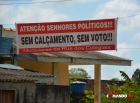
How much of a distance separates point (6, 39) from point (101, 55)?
5.16m

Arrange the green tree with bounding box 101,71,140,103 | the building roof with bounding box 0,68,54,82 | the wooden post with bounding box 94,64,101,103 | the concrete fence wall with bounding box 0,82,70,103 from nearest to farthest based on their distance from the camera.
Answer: the building roof with bounding box 0,68,54,82 → the concrete fence wall with bounding box 0,82,70,103 → the wooden post with bounding box 94,64,101,103 → the green tree with bounding box 101,71,140,103

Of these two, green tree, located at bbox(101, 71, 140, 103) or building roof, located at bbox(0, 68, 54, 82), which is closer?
building roof, located at bbox(0, 68, 54, 82)

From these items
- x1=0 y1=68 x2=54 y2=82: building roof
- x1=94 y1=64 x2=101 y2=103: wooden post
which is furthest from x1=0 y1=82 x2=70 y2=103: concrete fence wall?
x1=94 y1=64 x2=101 y2=103: wooden post

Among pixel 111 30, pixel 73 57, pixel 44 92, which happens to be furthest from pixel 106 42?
pixel 44 92

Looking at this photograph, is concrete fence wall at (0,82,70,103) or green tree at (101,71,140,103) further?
green tree at (101,71,140,103)

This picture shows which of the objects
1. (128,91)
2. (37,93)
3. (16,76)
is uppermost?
(16,76)

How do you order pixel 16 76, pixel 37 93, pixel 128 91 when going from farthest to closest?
1. pixel 128 91
2. pixel 37 93
3. pixel 16 76

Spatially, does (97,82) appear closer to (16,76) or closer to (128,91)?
(128,91)

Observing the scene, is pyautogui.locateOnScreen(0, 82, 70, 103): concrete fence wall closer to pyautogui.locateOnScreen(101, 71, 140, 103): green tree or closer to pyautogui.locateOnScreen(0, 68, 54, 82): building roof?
pyautogui.locateOnScreen(0, 68, 54, 82): building roof

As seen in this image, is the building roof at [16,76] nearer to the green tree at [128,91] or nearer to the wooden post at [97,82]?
the wooden post at [97,82]

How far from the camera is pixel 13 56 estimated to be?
21391 mm

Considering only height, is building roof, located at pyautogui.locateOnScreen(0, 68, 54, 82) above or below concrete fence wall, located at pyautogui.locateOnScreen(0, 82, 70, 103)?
above

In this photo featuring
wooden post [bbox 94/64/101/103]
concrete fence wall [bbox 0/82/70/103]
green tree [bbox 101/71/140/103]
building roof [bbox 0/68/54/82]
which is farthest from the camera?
green tree [bbox 101/71/140/103]

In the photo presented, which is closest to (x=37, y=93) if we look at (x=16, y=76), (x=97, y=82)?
(x=16, y=76)
